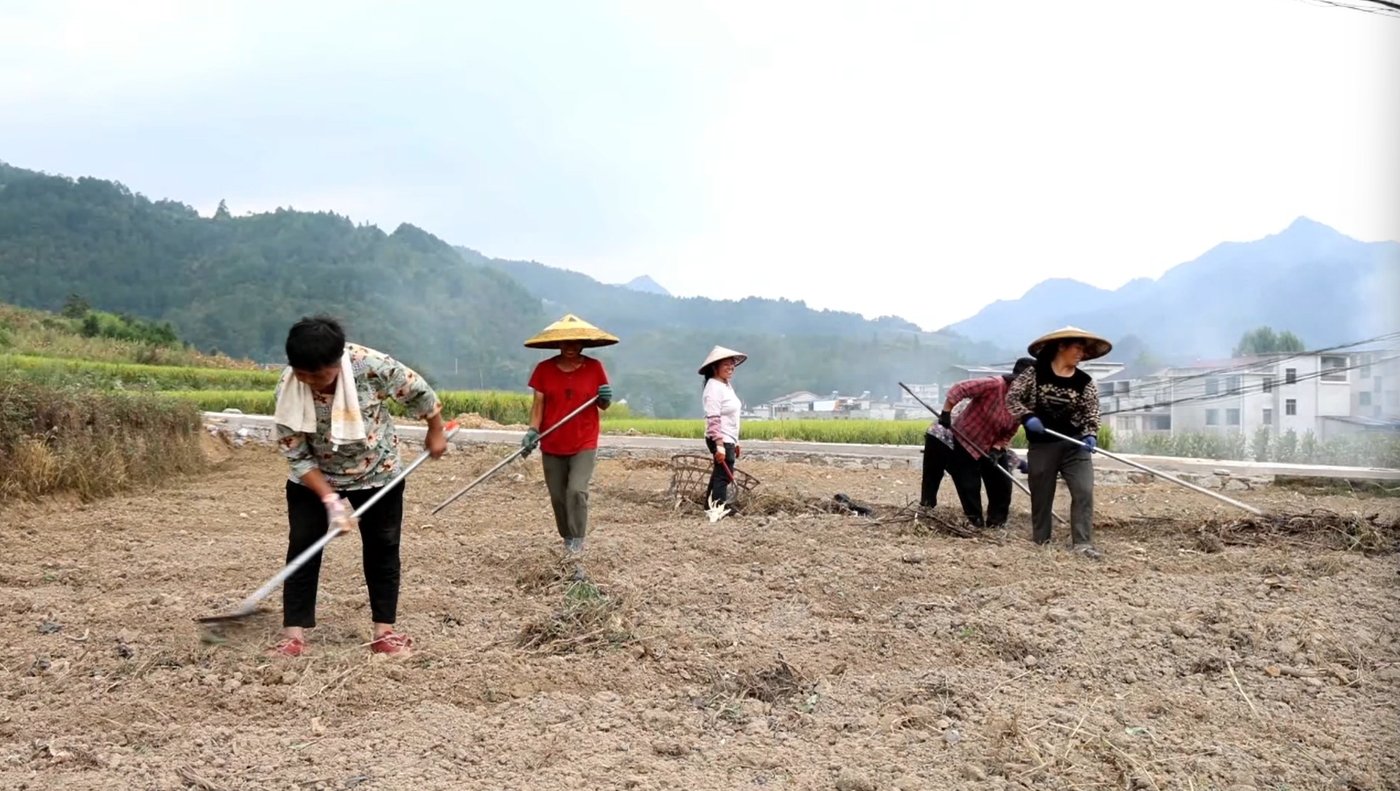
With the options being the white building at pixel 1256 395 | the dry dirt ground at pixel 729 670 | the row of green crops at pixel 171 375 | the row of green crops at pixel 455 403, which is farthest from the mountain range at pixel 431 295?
the dry dirt ground at pixel 729 670

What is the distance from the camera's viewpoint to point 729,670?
3.50 meters

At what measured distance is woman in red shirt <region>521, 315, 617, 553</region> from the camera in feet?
17.4

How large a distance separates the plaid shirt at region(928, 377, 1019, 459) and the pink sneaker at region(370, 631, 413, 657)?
397 centimetres

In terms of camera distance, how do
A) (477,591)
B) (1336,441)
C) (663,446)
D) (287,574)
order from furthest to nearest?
(1336,441) < (663,446) < (477,591) < (287,574)

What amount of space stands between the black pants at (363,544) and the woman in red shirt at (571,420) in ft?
5.00

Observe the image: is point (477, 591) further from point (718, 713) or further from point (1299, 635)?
point (1299, 635)

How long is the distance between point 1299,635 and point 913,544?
7.49 feet

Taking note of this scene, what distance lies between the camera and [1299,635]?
3.77 meters

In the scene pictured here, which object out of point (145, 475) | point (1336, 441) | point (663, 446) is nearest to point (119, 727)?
point (145, 475)

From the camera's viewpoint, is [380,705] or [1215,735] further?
[380,705]

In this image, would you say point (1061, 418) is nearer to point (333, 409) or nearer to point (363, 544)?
point (363, 544)

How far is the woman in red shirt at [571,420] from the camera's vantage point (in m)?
5.29

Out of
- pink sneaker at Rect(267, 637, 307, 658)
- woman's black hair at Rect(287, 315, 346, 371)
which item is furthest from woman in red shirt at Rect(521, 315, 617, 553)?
woman's black hair at Rect(287, 315, 346, 371)

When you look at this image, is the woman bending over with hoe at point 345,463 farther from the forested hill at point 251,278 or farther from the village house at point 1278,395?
the forested hill at point 251,278
